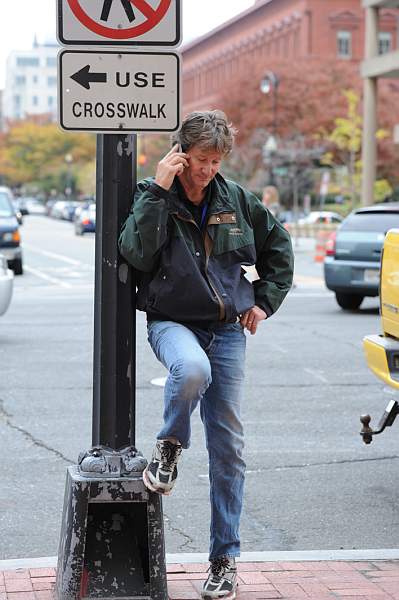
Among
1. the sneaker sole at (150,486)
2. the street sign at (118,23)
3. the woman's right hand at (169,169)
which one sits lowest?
the sneaker sole at (150,486)

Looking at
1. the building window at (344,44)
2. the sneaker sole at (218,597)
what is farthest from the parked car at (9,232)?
the building window at (344,44)

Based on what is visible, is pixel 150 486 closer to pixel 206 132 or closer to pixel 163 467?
pixel 163 467

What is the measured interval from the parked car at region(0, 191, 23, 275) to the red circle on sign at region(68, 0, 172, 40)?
69.1 feet

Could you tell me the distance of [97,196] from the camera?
4.73m

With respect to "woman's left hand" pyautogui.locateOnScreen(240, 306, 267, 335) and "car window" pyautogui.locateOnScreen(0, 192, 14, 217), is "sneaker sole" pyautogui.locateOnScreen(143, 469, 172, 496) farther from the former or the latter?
"car window" pyautogui.locateOnScreen(0, 192, 14, 217)

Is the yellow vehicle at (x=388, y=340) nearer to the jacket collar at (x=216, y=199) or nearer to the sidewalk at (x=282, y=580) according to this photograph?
the sidewalk at (x=282, y=580)

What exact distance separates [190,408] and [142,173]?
73.8m

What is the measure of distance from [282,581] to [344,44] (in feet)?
282

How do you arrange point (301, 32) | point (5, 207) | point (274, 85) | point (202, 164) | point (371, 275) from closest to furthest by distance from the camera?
point (202, 164) < point (371, 275) < point (5, 207) < point (274, 85) < point (301, 32)

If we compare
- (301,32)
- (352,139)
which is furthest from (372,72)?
(301,32)

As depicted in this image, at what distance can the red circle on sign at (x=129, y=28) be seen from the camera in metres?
4.66

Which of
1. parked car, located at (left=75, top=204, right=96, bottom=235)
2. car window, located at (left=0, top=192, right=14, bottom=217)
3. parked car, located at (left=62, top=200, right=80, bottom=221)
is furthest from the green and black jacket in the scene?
parked car, located at (left=62, top=200, right=80, bottom=221)

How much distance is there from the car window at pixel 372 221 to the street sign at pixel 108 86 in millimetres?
12702

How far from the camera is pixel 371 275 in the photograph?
1742 centimetres
